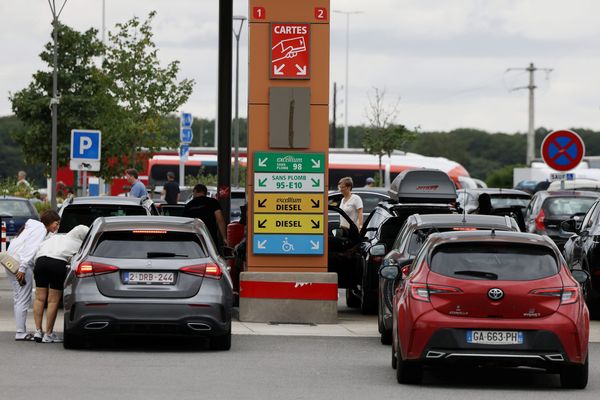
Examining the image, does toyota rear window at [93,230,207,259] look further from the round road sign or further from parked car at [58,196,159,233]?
the round road sign

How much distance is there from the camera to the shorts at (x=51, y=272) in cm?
1711

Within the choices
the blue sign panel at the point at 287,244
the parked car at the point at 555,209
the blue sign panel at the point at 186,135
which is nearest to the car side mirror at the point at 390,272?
the blue sign panel at the point at 287,244

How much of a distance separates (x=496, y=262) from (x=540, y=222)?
18.0 metres

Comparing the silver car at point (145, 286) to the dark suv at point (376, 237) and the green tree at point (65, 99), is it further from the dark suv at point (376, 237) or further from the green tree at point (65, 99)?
the green tree at point (65, 99)

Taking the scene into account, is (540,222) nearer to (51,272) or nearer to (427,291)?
(51,272)

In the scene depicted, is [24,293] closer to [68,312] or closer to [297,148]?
[68,312]

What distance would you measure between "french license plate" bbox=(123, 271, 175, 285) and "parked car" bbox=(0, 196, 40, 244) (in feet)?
69.0

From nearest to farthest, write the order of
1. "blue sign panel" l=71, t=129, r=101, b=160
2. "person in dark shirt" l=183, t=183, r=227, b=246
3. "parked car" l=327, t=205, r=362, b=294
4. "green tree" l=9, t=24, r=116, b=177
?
1. "parked car" l=327, t=205, r=362, b=294
2. "person in dark shirt" l=183, t=183, r=227, b=246
3. "blue sign panel" l=71, t=129, r=101, b=160
4. "green tree" l=9, t=24, r=116, b=177

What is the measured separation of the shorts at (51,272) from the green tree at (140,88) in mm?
37862

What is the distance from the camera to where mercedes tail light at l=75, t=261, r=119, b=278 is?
15984 mm

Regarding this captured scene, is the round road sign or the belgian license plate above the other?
the round road sign

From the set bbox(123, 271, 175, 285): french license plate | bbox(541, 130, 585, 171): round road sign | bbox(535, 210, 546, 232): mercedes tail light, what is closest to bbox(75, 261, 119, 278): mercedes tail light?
bbox(123, 271, 175, 285): french license plate

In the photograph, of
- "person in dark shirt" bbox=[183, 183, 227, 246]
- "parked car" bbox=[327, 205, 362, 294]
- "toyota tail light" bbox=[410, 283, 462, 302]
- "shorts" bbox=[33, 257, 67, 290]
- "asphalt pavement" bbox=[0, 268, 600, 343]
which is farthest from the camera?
"person in dark shirt" bbox=[183, 183, 227, 246]

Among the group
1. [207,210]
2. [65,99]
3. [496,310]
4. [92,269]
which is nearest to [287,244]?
[207,210]
